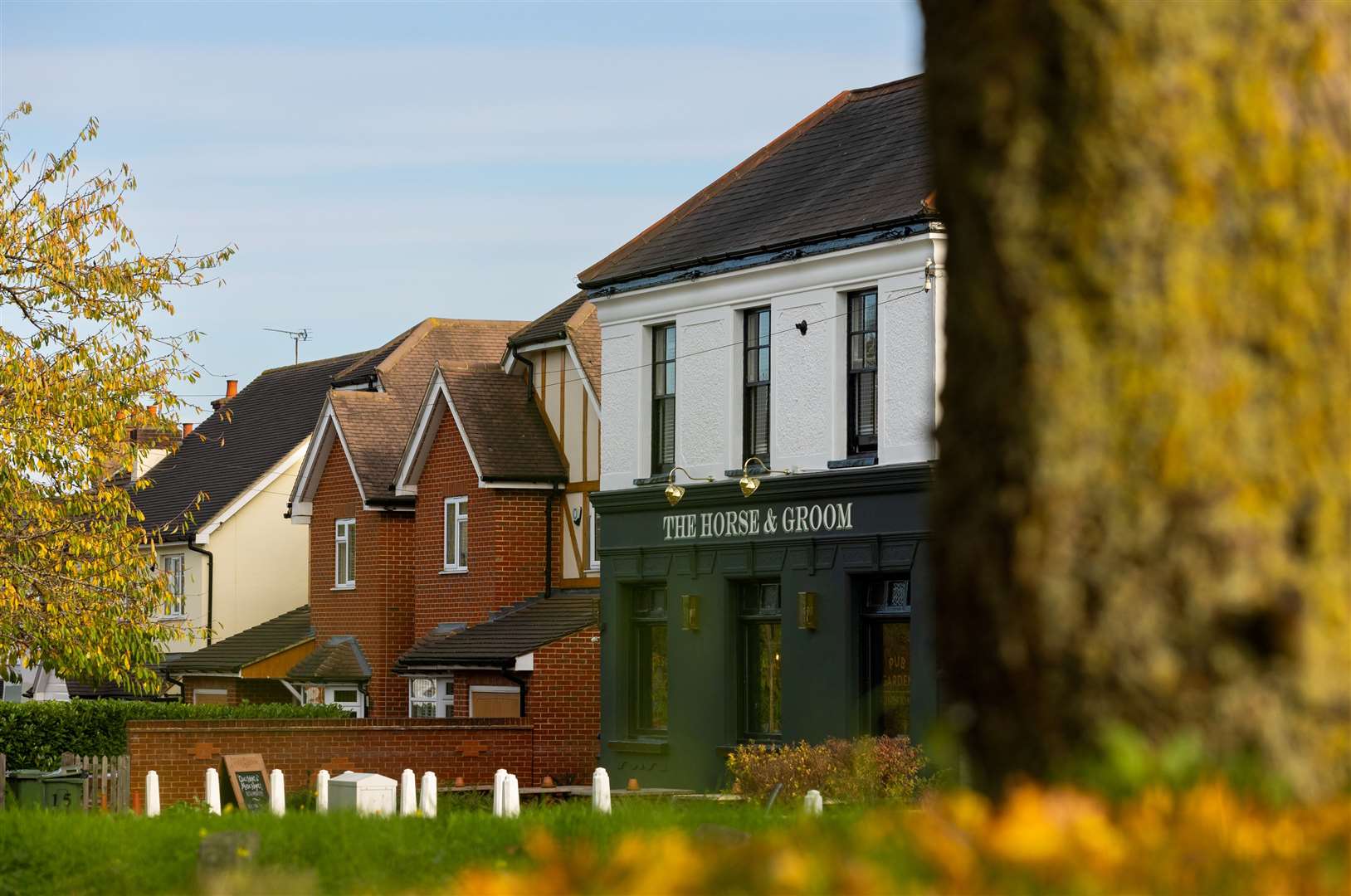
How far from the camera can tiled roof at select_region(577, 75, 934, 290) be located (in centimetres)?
2609

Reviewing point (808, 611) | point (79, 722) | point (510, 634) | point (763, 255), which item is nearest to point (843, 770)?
point (808, 611)

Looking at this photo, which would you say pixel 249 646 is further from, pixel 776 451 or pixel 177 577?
pixel 776 451

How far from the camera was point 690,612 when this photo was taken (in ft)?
94.1

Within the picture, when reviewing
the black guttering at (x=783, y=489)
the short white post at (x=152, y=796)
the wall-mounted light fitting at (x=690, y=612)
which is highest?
the black guttering at (x=783, y=489)

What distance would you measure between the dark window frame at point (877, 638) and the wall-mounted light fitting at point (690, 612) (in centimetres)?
359

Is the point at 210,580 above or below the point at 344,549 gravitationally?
below

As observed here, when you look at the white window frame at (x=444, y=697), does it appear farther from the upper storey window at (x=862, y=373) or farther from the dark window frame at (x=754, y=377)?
the upper storey window at (x=862, y=373)

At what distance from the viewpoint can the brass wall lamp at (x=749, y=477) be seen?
26438 millimetres

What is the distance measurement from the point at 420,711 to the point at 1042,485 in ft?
110

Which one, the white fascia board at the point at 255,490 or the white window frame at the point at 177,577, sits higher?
the white fascia board at the point at 255,490

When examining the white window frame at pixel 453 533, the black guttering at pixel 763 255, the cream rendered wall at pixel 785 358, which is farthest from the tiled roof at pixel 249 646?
the black guttering at pixel 763 255

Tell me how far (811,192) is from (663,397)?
13.2 ft

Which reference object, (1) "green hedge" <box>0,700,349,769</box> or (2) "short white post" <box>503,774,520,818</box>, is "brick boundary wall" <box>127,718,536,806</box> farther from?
(2) "short white post" <box>503,774,520,818</box>

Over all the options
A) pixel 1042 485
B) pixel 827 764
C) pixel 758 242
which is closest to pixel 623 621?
pixel 758 242
